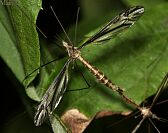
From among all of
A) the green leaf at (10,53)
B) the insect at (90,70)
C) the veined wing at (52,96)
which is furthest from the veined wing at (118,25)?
the green leaf at (10,53)

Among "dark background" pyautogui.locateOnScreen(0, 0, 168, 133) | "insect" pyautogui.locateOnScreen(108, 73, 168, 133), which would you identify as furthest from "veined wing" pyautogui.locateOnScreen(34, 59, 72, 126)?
"insect" pyautogui.locateOnScreen(108, 73, 168, 133)

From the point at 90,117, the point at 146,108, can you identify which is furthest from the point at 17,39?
the point at 146,108

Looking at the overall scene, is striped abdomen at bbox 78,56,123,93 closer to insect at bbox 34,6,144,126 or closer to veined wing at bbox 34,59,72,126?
insect at bbox 34,6,144,126

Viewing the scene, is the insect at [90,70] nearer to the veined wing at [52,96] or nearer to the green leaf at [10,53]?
the veined wing at [52,96]

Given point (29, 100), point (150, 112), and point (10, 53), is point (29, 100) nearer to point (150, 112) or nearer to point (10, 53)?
point (10, 53)

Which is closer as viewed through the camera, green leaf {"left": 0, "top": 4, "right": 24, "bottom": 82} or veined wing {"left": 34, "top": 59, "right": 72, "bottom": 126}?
veined wing {"left": 34, "top": 59, "right": 72, "bottom": 126}

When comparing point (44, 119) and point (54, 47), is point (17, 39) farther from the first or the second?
point (54, 47)
